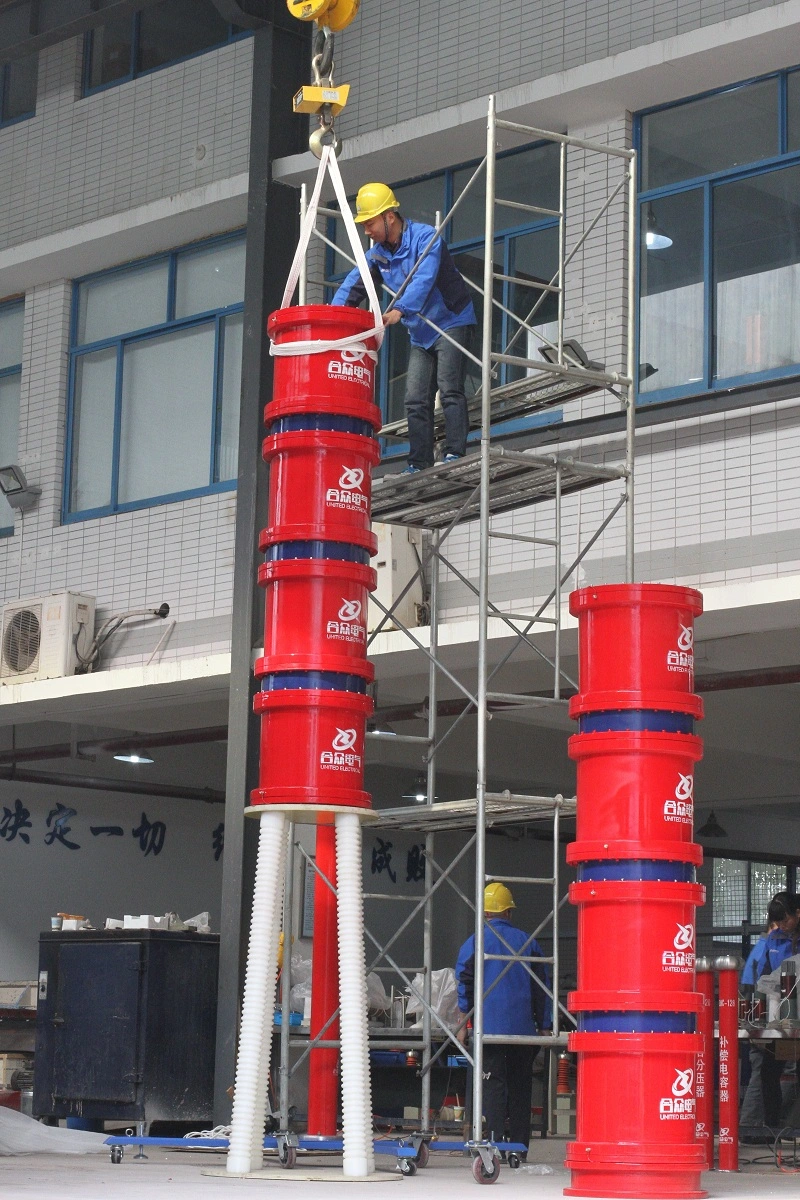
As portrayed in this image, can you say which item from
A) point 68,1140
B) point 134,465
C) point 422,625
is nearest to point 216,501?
point 134,465

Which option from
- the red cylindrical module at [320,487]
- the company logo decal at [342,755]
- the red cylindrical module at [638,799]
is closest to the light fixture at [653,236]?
the red cylindrical module at [320,487]

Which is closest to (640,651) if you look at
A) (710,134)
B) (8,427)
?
(710,134)

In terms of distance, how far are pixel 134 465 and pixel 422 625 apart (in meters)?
3.82

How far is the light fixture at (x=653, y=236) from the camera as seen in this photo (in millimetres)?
13266

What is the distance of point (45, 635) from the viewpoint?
15.7m

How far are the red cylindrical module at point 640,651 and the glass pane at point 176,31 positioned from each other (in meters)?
8.95

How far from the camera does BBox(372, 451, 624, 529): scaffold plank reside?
414 inches

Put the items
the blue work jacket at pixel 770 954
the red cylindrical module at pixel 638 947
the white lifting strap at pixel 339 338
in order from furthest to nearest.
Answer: the blue work jacket at pixel 770 954
the white lifting strap at pixel 339 338
the red cylindrical module at pixel 638 947

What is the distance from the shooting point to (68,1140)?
12.1 metres

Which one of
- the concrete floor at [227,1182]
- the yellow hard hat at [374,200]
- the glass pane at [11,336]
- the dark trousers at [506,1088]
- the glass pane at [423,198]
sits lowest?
the concrete floor at [227,1182]

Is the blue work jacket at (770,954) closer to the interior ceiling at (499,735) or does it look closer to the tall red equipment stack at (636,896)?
the interior ceiling at (499,735)

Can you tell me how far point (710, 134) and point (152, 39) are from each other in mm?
6101

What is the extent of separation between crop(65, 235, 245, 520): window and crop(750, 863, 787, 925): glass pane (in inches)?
634

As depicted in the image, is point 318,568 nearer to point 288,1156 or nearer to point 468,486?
point 468,486
